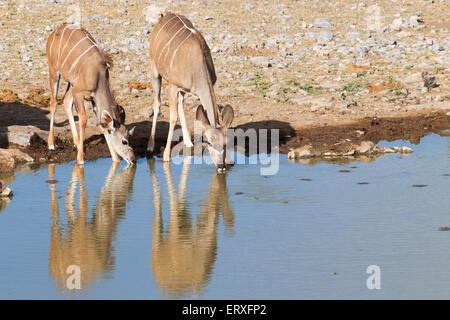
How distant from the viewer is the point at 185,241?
324 inches

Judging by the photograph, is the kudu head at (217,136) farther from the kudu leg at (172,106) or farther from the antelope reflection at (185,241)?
the kudu leg at (172,106)

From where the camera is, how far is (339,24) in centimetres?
2205

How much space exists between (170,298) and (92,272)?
99 cm

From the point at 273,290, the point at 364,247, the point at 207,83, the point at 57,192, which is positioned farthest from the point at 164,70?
the point at 273,290

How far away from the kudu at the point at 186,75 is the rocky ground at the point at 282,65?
99 cm

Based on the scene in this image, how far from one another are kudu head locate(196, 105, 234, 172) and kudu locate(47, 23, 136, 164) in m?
1.32

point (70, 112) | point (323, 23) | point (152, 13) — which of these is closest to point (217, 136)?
point (70, 112)

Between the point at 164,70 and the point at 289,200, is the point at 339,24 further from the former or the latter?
the point at 289,200

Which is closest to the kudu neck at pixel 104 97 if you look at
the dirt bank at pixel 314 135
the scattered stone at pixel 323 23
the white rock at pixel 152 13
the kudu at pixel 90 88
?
the kudu at pixel 90 88

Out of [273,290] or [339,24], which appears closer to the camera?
[273,290]

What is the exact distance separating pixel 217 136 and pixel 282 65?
7574 mm

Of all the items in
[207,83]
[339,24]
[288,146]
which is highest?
[339,24]

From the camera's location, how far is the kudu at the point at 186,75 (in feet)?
38.0
